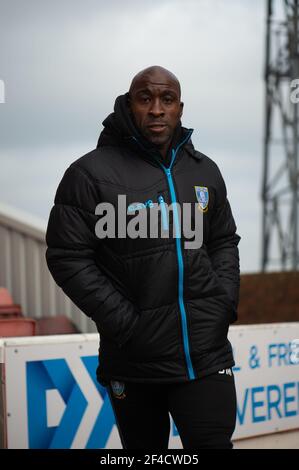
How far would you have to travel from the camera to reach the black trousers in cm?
209

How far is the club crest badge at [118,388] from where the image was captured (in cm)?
214

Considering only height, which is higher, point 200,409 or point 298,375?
point 200,409

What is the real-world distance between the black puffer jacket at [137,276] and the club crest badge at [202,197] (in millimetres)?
16

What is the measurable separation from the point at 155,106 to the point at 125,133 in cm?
14

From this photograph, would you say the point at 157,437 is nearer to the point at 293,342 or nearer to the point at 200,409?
the point at 200,409

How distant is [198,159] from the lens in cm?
228

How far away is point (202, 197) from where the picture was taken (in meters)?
2.22

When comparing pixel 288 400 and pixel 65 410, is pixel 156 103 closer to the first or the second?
pixel 65 410

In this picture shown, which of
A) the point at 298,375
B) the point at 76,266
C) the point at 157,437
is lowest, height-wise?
the point at 298,375

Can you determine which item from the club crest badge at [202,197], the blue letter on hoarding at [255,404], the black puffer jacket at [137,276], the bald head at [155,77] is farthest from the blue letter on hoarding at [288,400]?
the bald head at [155,77]

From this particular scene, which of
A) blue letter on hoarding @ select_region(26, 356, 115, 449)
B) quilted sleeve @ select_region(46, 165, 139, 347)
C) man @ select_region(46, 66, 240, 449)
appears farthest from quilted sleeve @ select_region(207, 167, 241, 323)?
blue letter on hoarding @ select_region(26, 356, 115, 449)

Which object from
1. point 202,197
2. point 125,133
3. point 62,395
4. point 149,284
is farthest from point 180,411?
point 62,395
